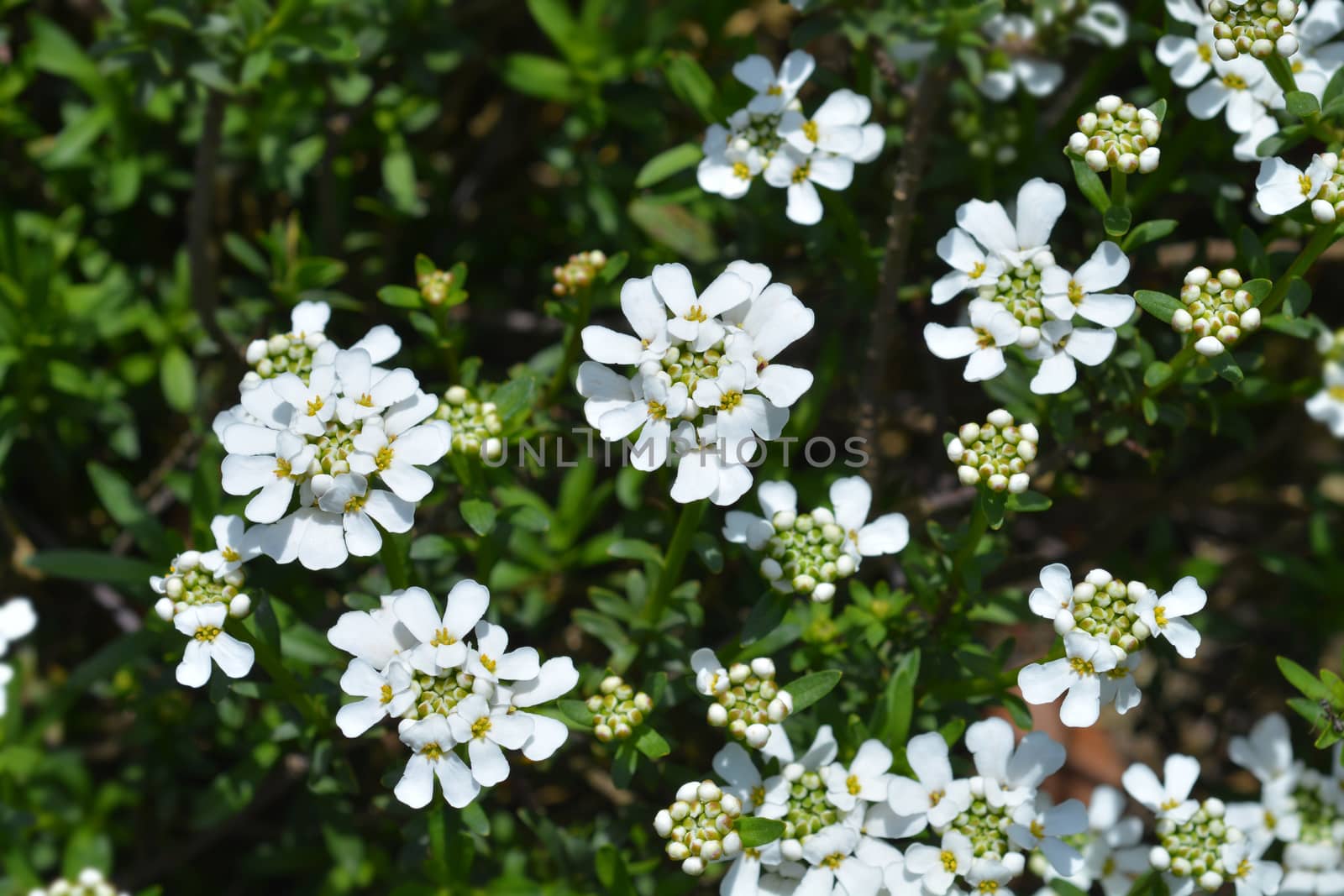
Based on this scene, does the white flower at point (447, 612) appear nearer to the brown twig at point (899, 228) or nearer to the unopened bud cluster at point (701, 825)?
the unopened bud cluster at point (701, 825)

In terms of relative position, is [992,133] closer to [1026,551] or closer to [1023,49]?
[1023,49]

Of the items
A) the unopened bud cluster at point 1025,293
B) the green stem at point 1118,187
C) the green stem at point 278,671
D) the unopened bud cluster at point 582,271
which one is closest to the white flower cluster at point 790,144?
the unopened bud cluster at point 582,271

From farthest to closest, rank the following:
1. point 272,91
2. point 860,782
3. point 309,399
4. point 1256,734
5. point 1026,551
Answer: point 1026,551 < point 272,91 < point 1256,734 < point 860,782 < point 309,399

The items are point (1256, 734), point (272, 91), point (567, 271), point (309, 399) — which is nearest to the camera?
point (309, 399)

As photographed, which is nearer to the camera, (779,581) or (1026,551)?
(779,581)

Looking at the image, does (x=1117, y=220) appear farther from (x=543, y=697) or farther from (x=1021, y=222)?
(x=543, y=697)

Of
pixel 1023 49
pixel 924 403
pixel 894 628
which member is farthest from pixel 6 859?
pixel 1023 49
